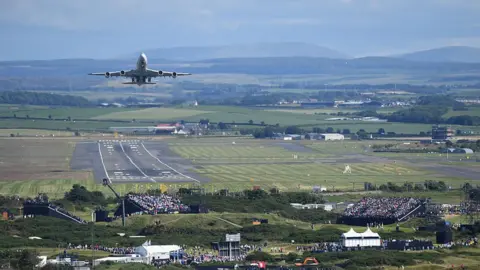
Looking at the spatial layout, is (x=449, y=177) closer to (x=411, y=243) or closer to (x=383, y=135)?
(x=411, y=243)

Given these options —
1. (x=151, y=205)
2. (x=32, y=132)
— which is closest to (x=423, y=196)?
(x=151, y=205)

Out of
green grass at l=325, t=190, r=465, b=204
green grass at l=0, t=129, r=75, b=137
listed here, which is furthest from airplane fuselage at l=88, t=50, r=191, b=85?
green grass at l=0, t=129, r=75, b=137

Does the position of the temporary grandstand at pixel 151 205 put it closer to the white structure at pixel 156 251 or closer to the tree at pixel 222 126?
the white structure at pixel 156 251

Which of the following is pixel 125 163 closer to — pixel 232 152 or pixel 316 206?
pixel 232 152

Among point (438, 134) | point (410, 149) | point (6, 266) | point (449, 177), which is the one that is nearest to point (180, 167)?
point (449, 177)

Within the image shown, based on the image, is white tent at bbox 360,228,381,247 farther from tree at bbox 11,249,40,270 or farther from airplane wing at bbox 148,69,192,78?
airplane wing at bbox 148,69,192,78
